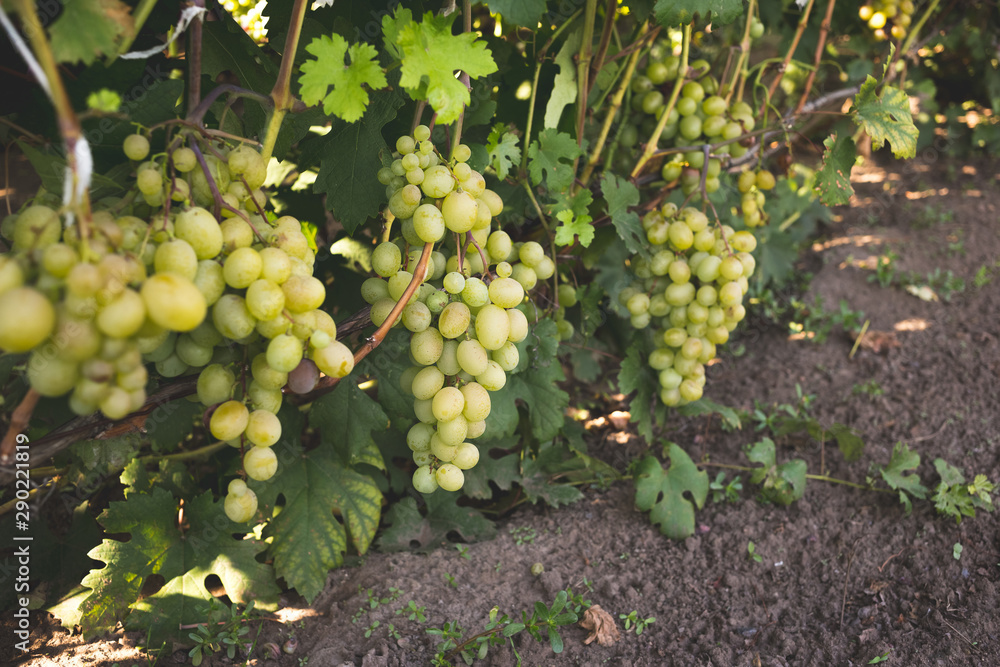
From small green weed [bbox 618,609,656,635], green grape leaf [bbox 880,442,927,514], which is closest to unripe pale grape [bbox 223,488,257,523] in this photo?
small green weed [bbox 618,609,656,635]

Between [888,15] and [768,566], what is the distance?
7.68 ft

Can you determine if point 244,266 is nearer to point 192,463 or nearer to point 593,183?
point 192,463

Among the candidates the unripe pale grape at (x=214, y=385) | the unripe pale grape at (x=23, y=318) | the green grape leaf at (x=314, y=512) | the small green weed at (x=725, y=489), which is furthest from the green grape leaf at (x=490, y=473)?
the unripe pale grape at (x=23, y=318)

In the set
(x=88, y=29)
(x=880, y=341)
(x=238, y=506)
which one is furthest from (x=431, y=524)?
(x=880, y=341)

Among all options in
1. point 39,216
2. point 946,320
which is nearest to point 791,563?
point 946,320

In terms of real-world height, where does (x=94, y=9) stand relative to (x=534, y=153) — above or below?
above

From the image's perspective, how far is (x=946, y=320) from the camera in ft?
8.63

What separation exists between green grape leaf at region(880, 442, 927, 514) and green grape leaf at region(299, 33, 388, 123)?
183 cm

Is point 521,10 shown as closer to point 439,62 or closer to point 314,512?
point 439,62

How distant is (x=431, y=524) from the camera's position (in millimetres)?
1873

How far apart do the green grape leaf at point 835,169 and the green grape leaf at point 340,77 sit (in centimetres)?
129

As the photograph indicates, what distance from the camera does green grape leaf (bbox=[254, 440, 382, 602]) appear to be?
1.61 metres

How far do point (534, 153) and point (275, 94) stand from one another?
699 millimetres

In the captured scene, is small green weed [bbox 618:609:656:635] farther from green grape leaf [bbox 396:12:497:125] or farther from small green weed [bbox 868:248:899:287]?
small green weed [bbox 868:248:899:287]
